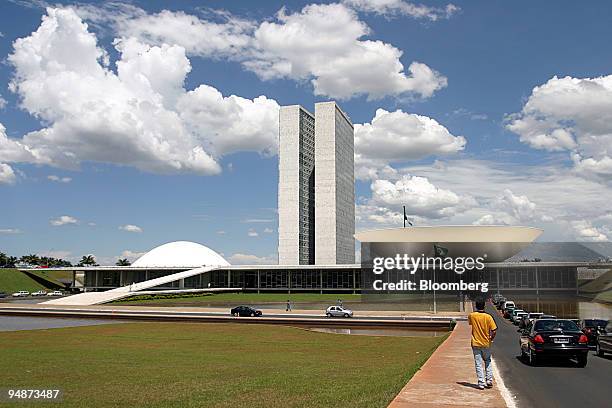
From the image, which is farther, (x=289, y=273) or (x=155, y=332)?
(x=289, y=273)

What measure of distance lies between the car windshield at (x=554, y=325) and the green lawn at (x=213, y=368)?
12.5ft

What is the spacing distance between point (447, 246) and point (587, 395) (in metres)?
72.1

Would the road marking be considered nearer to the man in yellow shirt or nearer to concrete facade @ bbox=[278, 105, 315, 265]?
the man in yellow shirt

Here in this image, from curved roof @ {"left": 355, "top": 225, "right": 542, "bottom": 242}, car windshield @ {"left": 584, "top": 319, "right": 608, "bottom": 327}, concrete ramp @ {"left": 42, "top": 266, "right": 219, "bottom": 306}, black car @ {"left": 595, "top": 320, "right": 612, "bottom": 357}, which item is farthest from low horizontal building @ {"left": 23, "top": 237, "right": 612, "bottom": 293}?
black car @ {"left": 595, "top": 320, "right": 612, "bottom": 357}

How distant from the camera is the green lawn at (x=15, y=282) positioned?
11236cm

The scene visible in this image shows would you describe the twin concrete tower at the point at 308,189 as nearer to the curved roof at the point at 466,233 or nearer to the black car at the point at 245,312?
the curved roof at the point at 466,233

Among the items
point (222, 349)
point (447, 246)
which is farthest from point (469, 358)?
point (447, 246)

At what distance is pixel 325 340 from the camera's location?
27875mm

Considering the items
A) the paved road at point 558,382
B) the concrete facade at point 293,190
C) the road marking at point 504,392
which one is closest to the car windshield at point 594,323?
the paved road at point 558,382

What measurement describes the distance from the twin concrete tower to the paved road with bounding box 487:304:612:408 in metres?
127

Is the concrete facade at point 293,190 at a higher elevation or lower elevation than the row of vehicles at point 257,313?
higher

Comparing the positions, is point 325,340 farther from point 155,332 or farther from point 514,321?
point 514,321

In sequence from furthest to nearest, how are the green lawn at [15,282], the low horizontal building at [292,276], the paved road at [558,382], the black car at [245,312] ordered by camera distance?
the green lawn at [15,282] → the low horizontal building at [292,276] → the black car at [245,312] → the paved road at [558,382]

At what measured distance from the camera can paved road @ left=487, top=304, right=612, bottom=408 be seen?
1155 centimetres
